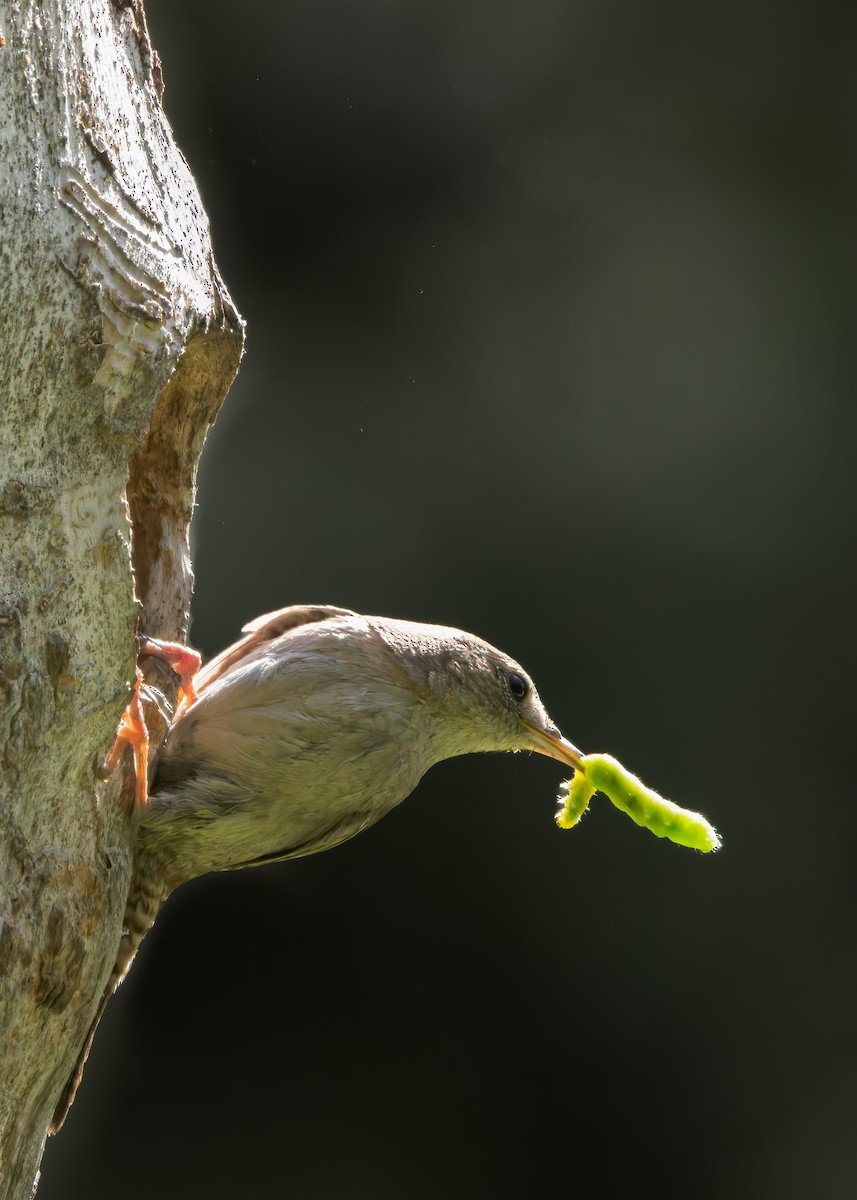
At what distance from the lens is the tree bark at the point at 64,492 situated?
1.74 metres

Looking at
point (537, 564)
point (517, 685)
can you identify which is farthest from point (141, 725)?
point (537, 564)

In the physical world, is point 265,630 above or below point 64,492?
below

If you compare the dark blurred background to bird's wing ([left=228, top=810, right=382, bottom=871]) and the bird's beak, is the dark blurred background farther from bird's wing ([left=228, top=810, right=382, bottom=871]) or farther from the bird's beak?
bird's wing ([left=228, top=810, right=382, bottom=871])

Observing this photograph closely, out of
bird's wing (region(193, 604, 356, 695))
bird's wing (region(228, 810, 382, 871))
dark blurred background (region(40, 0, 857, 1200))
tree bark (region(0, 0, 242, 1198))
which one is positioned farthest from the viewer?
dark blurred background (region(40, 0, 857, 1200))

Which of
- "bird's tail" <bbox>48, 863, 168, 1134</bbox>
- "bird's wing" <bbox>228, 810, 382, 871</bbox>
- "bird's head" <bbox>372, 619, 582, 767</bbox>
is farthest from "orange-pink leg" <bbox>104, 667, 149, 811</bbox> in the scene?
"bird's head" <bbox>372, 619, 582, 767</bbox>

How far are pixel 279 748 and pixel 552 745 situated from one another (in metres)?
0.79

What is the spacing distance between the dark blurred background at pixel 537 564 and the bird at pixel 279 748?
235 cm

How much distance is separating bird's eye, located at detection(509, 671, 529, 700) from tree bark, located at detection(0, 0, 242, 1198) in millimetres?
934

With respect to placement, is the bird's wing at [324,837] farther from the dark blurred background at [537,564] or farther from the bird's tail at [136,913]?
the dark blurred background at [537,564]

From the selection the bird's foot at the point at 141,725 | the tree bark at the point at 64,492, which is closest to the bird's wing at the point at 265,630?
the bird's foot at the point at 141,725

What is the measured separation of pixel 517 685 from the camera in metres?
2.70

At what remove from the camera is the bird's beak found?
274 centimetres

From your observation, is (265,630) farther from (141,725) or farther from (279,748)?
(141,725)

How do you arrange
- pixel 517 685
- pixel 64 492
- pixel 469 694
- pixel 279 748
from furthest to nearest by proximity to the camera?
pixel 517 685 → pixel 469 694 → pixel 279 748 → pixel 64 492
